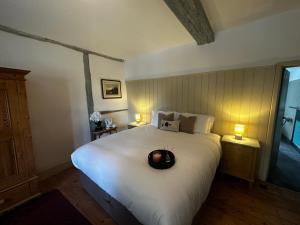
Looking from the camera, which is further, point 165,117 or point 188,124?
point 165,117

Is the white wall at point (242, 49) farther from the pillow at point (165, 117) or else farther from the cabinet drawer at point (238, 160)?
the cabinet drawer at point (238, 160)

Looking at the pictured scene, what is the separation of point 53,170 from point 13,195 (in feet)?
2.59

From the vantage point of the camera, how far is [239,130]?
2.14 metres

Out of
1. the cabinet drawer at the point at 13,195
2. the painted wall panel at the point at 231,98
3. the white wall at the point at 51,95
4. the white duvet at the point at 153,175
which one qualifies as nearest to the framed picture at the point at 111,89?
the white wall at the point at 51,95

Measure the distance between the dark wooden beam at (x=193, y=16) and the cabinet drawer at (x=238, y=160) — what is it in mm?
1851

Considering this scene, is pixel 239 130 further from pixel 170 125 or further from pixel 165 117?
pixel 165 117

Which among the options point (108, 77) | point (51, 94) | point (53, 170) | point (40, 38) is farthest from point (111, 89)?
point (53, 170)

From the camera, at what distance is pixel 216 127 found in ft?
8.29

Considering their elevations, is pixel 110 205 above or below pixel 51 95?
below

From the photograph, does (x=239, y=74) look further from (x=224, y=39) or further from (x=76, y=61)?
(x=76, y=61)

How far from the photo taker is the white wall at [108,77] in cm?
317

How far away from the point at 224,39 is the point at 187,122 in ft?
5.22

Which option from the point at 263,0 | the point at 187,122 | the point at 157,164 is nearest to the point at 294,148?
the point at 187,122

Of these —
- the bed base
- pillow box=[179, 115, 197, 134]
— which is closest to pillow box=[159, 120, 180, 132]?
pillow box=[179, 115, 197, 134]
